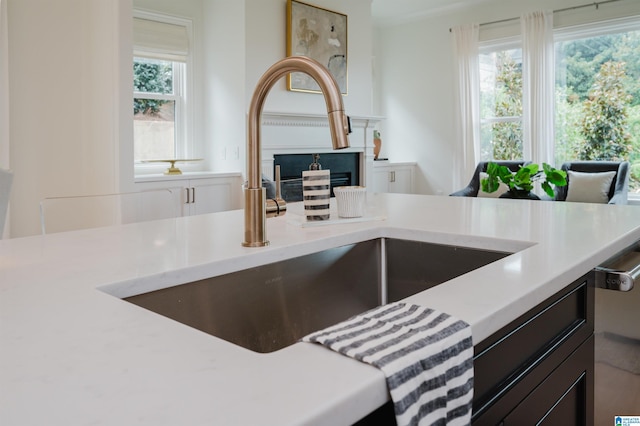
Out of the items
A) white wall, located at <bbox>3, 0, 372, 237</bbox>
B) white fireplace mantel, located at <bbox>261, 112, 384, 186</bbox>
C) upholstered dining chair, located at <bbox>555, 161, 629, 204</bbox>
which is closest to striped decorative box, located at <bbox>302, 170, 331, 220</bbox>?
white wall, located at <bbox>3, 0, 372, 237</bbox>

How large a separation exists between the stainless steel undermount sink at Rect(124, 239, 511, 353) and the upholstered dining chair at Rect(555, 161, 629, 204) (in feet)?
13.7

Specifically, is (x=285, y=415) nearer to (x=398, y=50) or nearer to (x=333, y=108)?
(x=333, y=108)

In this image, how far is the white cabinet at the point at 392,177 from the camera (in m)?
6.46

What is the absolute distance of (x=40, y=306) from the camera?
76 centimetres

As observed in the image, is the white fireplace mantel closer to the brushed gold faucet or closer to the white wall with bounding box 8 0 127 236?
the white wall with bounding box 8 0 127 236

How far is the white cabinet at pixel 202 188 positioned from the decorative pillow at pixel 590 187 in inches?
126

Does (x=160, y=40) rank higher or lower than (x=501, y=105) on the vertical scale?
higher

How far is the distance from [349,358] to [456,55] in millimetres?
6491

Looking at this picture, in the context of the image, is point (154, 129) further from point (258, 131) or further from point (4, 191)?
point (258, 131)

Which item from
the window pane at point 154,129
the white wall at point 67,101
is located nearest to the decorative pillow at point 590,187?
the window pane at point 154,129

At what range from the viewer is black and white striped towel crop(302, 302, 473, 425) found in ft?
1.74

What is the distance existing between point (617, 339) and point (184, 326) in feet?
3.65

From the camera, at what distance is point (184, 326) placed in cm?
67

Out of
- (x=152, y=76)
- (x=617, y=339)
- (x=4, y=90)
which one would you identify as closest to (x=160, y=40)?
(x=152, y=76)
